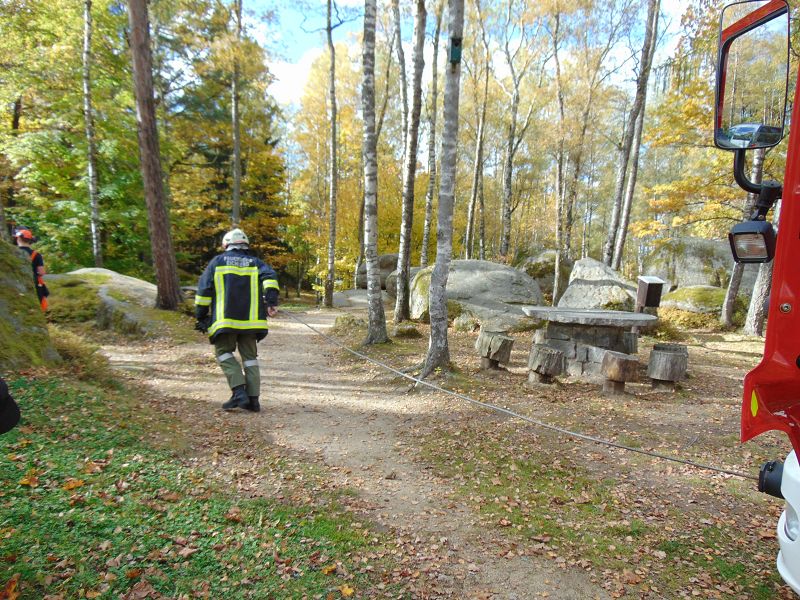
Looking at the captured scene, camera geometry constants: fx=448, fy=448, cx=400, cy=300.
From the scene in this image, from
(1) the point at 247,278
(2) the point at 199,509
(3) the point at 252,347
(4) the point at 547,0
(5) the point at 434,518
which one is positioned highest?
(4) the point at 547,0

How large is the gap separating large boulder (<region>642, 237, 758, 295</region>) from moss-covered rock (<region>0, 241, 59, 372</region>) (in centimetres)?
2012

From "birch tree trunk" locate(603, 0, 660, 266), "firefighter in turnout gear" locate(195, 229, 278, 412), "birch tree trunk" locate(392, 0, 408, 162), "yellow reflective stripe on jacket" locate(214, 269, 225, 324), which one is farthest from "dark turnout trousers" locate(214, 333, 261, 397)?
"birch tree trunk" locate(603, 0, 660, 266)

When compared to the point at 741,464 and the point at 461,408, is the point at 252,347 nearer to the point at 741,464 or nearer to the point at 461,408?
the point at 461,408

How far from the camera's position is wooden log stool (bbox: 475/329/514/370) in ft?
24.1

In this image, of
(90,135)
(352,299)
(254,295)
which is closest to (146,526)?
(254,295)

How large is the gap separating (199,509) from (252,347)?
107 inches

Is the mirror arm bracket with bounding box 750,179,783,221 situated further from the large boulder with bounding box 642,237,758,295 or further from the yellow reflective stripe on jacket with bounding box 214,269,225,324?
the large boulder with bounding box 642,237,758,295

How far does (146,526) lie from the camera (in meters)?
2.70

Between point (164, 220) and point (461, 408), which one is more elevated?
point (164, 220)

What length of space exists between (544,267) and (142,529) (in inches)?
743

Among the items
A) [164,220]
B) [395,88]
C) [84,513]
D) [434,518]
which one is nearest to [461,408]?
[434,518]

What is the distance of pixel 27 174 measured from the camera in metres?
15.1

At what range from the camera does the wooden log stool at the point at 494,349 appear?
24.1 feet

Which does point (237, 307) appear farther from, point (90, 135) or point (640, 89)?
point (640, 89)
